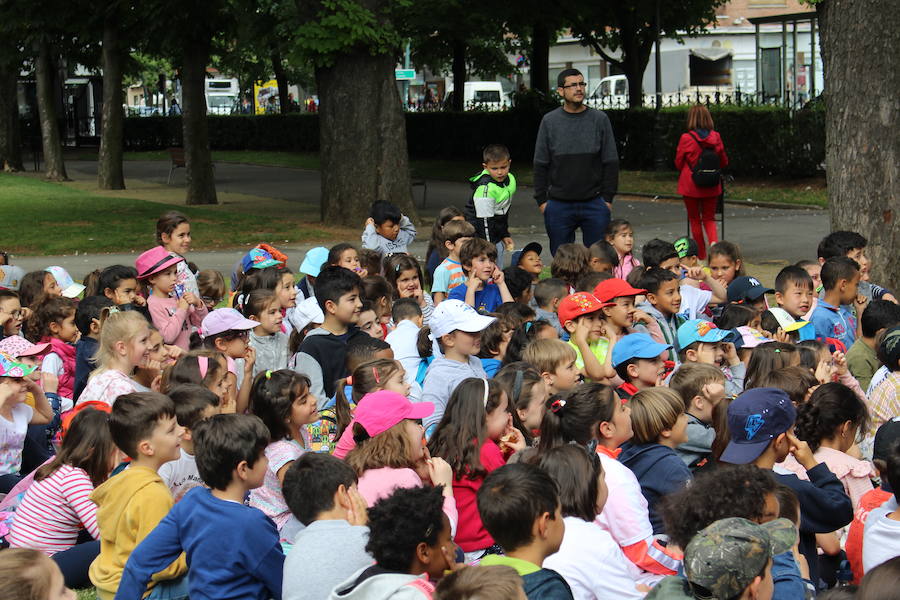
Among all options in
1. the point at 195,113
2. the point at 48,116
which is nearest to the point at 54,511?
the point at 195,113

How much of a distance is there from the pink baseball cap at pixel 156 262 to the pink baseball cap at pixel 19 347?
115 cm

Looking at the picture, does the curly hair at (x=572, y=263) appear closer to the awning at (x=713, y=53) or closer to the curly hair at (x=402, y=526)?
the curly hair at (x=402, y=526)

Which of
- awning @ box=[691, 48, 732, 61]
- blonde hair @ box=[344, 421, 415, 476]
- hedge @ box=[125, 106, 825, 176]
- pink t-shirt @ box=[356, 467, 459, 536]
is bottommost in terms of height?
pink t-shirt @ box=[356, 467, 459, 536]

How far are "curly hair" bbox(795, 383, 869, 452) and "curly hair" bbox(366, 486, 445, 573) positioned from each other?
82.2 inches

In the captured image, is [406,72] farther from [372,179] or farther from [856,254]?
[856,254]

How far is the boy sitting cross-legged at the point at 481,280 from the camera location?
27.1ft

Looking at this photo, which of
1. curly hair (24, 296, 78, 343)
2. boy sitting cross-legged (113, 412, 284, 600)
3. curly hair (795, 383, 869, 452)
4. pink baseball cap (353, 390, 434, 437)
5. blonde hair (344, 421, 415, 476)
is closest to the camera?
boy sitting cross-legged (113, 412, 284, 600)

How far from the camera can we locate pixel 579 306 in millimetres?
7117

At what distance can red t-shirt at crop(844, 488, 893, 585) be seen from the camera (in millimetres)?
4645

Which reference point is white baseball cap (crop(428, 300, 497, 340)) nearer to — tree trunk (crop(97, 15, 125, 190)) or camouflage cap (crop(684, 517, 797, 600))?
camouflage cap (crop(684, 517, 797, 600))

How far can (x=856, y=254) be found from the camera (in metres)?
9.09

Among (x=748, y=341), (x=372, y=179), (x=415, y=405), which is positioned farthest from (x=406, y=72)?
(x=415, y=405)

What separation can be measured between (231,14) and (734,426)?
66.1 feet

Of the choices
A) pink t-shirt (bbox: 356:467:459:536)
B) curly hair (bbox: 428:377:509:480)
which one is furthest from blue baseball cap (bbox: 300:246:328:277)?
pink t-shirt (bbox: 356:467:459:536)
